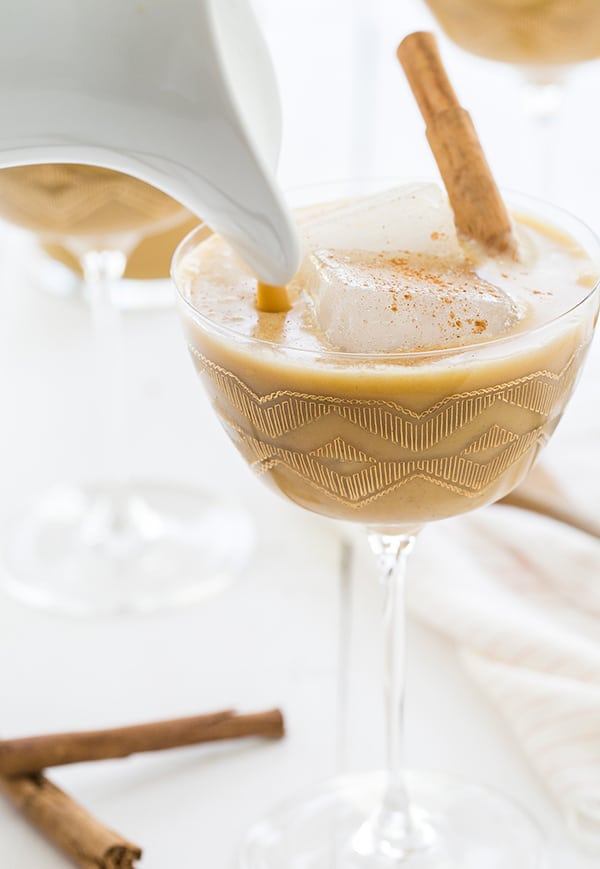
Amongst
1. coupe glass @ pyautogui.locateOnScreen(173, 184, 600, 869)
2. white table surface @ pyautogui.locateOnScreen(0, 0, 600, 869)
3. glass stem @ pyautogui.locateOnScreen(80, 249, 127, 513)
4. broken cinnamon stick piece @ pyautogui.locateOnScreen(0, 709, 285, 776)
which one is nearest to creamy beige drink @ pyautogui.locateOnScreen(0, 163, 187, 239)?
glass stem @ pyautogui.locateOnScreen(80, 249, 127, 513)

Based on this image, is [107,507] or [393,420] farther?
[107,507]

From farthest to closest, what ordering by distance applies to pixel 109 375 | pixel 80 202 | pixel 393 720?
pixel 109 375 < pixel 80 202 < pixel 393 720

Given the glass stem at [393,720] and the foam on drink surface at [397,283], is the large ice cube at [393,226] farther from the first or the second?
the glass stem at [393,720]

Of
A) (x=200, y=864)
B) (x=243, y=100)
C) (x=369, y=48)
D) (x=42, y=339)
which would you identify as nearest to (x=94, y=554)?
(x=42, y=339)

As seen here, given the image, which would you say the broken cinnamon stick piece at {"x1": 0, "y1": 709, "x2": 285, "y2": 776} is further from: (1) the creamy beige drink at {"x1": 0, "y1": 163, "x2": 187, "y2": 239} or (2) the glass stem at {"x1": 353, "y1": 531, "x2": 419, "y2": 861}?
(1) the creamy beige drink at {"x1": 0, "y1": 163, "x2": 187, "y2": 239}

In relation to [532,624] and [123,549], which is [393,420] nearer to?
[532,624]

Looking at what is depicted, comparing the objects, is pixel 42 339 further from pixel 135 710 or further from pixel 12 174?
pixel 135 710

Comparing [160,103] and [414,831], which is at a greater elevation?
[160,103]

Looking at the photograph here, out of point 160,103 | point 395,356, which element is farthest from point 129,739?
point 160,103
